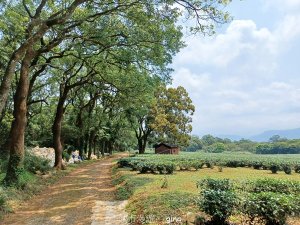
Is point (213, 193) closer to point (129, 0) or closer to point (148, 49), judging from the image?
point (129, 0)

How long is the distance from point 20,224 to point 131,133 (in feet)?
200

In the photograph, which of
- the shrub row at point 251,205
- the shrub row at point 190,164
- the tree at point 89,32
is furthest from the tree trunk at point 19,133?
the shrub row at point 251,205

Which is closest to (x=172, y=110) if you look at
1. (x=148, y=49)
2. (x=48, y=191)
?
(x=148, y=49)

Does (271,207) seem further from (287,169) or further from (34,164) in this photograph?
(287,169)

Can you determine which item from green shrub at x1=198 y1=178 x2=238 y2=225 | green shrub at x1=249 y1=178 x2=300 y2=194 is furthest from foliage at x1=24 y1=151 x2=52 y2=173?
green shrub at x1=198 y1=178 x2=238 y2=225

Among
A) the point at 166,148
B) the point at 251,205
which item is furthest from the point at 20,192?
the point at 166,148

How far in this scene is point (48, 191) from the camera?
1752 centimetres

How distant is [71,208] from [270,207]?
26.8 ft

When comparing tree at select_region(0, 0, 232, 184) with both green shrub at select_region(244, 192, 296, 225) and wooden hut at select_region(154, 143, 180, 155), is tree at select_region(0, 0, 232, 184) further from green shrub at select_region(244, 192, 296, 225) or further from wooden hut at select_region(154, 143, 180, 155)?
wooden hut at select_region(154, 143, 180, 155)

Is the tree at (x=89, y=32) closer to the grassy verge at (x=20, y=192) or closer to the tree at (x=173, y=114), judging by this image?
the grassy verge at (x=20, y=192)

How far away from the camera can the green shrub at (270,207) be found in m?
7.49

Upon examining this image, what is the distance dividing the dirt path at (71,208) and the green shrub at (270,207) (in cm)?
441

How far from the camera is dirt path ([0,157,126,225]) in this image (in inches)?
440

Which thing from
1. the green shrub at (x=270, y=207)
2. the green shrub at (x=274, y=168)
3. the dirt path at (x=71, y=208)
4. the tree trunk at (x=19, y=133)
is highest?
the tree trunk at (x=19, y=133)
